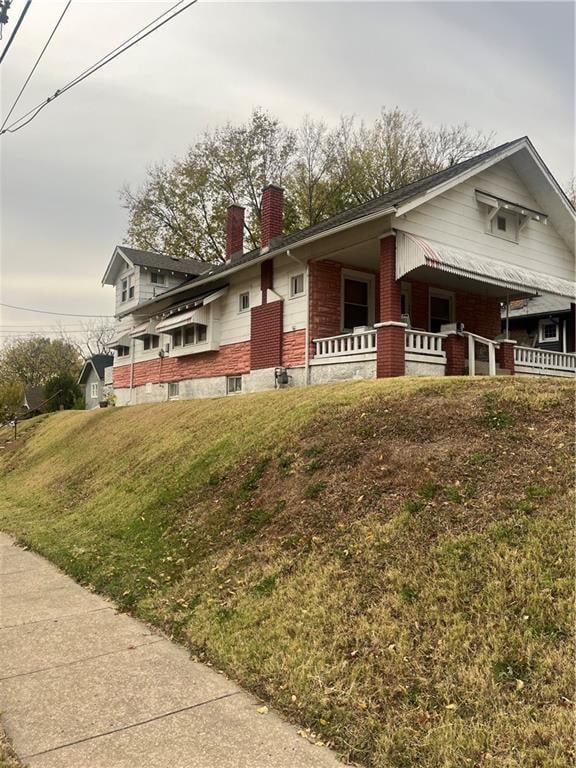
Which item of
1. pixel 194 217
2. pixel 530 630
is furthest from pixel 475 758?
pixel 194 217

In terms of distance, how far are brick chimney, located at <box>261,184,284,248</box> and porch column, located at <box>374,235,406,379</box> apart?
21.2 feet

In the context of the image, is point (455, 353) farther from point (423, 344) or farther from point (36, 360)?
point (36, 360)

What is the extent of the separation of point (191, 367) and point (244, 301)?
3613 mm

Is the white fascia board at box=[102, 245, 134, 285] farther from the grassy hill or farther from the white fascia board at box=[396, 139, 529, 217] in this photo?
the grassy hill

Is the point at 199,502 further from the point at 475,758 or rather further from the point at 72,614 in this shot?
the point at 475,758

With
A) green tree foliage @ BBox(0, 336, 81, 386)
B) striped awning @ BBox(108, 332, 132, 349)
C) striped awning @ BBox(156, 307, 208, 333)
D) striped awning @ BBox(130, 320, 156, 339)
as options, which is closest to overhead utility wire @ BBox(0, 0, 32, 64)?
striped awning @ BBox(156, 307, 208, 333)

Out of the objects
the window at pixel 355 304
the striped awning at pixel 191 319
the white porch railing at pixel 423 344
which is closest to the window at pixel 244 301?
the striped awning at pixel 191 319

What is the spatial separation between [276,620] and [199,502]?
127 inches

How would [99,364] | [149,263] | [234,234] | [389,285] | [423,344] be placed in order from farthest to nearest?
[99,364], [149,263], [234,234], [423,344], [389,285]

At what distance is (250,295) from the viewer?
16.7 metres

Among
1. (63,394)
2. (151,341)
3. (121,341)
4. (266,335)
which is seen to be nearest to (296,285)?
(266,335)

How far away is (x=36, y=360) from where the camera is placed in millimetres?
64250

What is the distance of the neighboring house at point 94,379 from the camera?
40.7 metres

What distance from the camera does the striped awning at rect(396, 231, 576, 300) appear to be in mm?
11859
